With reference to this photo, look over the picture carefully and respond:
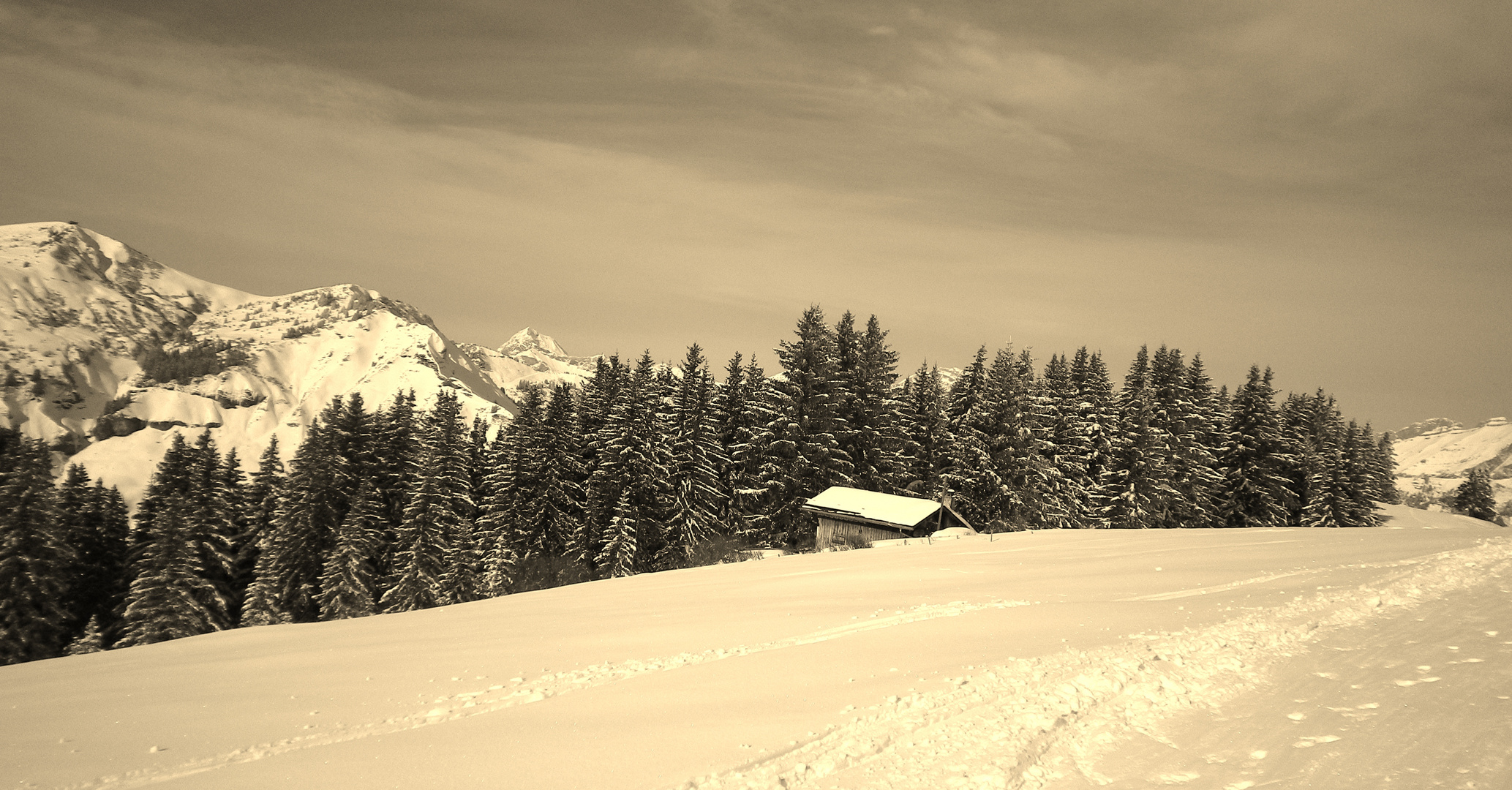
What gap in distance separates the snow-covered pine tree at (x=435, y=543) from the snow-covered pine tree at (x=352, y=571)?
3.81 feet

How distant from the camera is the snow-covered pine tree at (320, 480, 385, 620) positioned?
41438 mm

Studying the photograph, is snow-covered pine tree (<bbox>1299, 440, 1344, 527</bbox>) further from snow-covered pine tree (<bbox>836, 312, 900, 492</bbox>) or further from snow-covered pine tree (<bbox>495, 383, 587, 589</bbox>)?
snow-covered pine tree (<bbox>495, 383, 587, 589</bbox>)

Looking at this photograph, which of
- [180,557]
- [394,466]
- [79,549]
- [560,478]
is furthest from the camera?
[394,466]

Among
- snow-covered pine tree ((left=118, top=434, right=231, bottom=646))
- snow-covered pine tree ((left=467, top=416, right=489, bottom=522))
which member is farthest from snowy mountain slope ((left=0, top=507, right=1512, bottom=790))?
snow-covered pine tree ((left=467, top=416, right=489, bottom=522))

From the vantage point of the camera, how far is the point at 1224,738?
6.41 m

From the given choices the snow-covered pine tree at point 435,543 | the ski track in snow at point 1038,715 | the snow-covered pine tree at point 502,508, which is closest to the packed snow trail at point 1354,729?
the ski track in snow at point 1038,715

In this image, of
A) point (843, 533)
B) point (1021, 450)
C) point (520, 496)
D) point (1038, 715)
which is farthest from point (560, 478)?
point (1038, 715)

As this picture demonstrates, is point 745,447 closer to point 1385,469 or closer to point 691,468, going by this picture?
point 691,468

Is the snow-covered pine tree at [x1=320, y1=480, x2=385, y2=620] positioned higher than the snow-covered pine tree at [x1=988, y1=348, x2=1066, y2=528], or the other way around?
the snow-covered pine tree at [x1=988, y1=348, x2=1066, y2=528]

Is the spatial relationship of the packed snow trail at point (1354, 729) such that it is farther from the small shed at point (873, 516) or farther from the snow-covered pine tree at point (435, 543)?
the snow-covered pine tree at point (435, 543)

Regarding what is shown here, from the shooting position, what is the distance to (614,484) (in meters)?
43.5

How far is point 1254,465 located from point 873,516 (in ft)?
118

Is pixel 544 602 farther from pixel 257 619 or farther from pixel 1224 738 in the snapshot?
pixel 257 619

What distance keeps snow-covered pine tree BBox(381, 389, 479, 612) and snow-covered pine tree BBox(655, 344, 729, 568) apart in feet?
37.9
